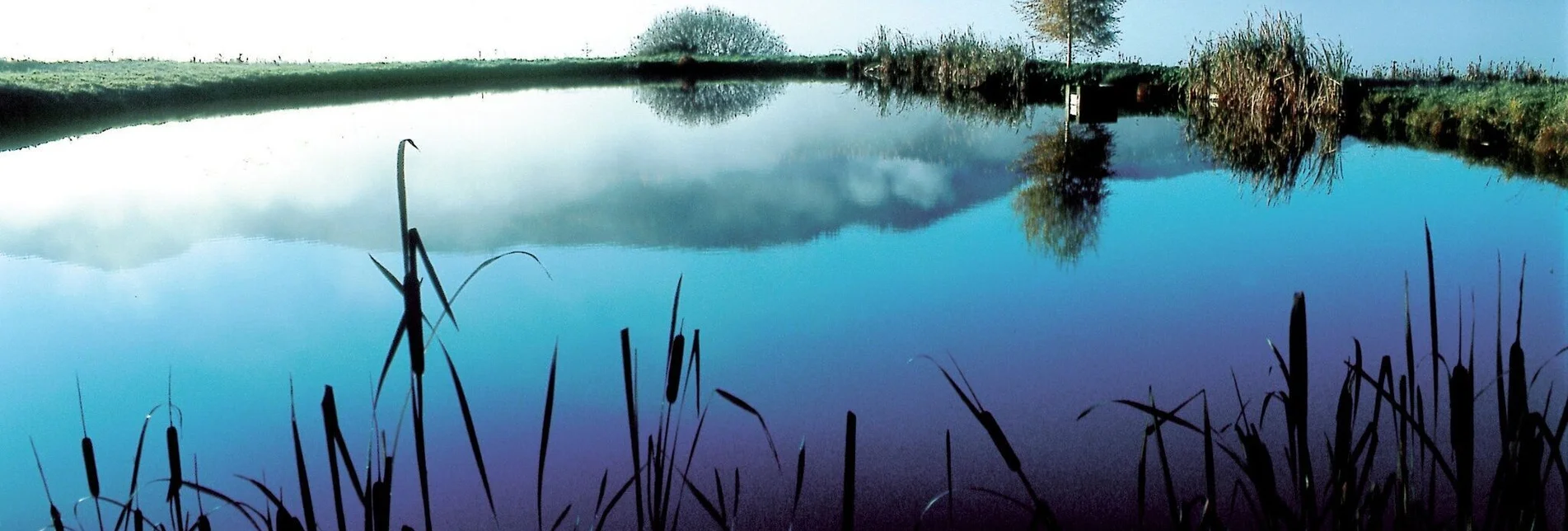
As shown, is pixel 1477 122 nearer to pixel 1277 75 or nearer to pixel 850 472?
pixel 1277 75

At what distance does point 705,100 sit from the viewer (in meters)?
12.7

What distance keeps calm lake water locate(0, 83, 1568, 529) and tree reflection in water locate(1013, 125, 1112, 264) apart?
0.09m

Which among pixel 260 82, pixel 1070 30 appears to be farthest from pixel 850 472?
pixel 1070 30

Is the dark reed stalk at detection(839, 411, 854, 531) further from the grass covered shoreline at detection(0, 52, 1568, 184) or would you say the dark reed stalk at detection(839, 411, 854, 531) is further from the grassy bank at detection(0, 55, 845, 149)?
the grassy bank at detection(0, 55, 845, 149)

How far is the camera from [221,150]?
7.70 metres

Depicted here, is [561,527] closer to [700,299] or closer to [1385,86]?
[700,299]

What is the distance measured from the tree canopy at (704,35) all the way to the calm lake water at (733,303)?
1205 centimetres

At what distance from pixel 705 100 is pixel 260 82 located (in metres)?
5.08

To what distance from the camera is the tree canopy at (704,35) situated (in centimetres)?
1884

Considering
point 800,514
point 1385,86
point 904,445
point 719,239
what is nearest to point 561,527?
point 800,514

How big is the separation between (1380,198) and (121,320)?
5.04 m

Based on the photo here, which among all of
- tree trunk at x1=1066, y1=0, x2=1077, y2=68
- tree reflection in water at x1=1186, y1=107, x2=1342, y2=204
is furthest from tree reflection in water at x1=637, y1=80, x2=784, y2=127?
tree trunk at x1=1066, y1=0, x2=1077, y2=68

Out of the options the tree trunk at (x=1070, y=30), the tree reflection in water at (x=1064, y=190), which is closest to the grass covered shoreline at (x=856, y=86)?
the tree trunk at (x=1070, y=30)

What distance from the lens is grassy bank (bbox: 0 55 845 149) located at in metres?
8.55
